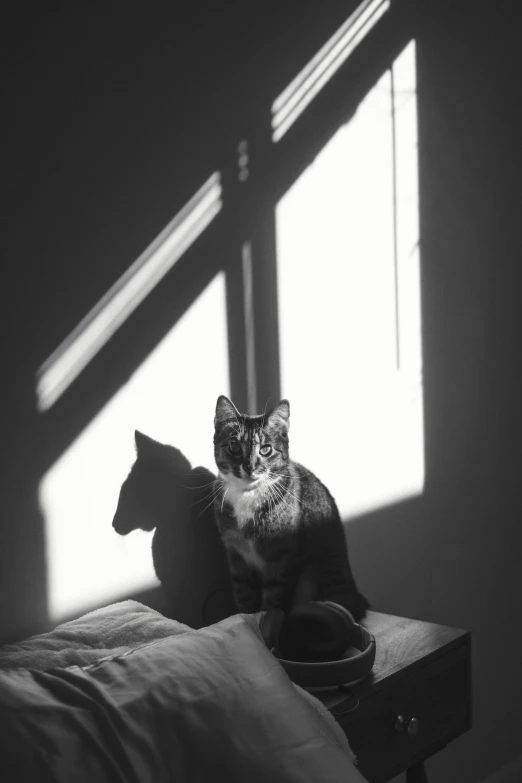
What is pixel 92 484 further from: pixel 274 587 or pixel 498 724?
pixel 498 724

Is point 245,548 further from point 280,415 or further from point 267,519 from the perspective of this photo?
point 280,415

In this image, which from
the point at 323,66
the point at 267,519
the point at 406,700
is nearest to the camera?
the point at 406,700

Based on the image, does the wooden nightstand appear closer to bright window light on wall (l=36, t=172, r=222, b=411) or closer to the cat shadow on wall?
the cat shadow on wall

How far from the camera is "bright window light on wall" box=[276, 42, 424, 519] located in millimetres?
1893

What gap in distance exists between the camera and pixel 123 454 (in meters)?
1.53

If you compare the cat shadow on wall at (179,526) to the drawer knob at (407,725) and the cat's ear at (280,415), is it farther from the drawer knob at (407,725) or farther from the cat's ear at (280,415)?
the drawer knob at (407,725)

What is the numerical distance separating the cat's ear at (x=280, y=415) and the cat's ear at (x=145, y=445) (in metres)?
0.24

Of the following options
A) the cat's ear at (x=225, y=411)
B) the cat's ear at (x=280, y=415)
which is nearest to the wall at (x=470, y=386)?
the cat's ear at (x=280, y=415)

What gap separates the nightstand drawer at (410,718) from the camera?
134 centimetres

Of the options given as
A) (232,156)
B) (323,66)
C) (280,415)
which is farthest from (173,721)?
(323,66)

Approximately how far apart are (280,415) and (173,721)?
0.76 meters

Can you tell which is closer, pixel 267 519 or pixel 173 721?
pixel 173 721

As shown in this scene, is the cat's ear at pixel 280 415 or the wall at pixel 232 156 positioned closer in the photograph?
the wall at pixel 232 156

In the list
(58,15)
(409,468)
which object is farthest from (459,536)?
(58,15)
